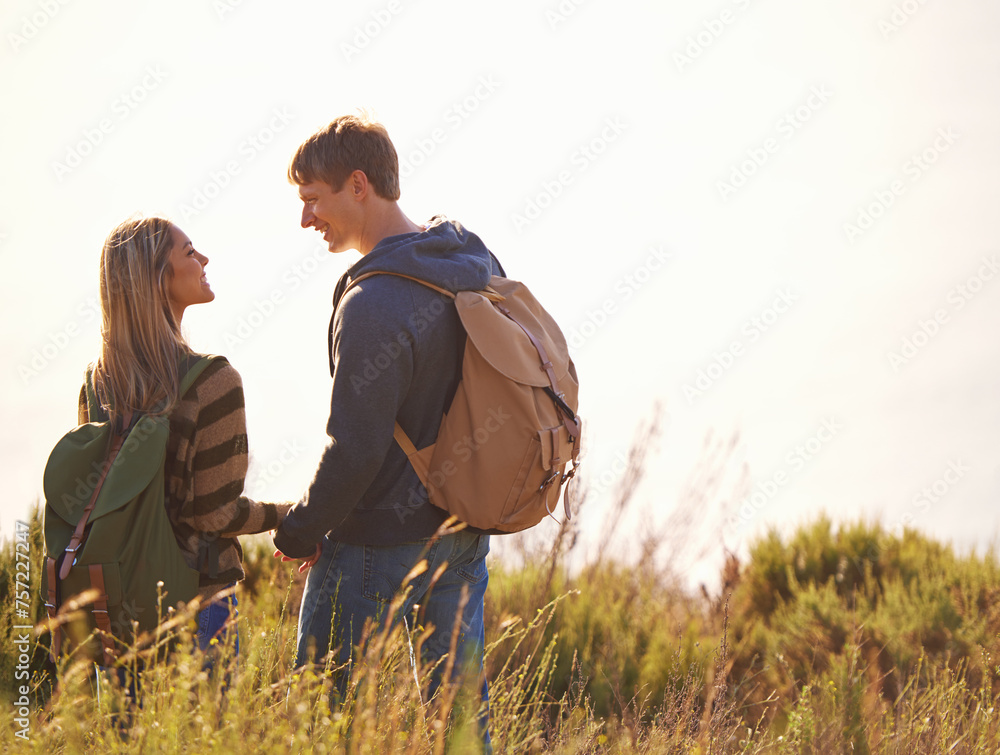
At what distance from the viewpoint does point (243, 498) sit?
7.67ft

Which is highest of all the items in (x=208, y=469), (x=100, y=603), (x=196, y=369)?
(x=196, y=369)

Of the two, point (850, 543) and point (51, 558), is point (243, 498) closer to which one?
point (51, 558)

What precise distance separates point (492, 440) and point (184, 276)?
39.4 inches

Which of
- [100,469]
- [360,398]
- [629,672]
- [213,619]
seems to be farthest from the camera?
[629,672]

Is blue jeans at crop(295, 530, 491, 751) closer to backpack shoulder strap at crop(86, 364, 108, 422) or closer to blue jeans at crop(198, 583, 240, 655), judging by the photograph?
blue jeans at crop(198, 583, 240, 655)

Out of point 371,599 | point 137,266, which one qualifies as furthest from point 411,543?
point 137,266

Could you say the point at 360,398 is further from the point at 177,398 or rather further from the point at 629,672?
the point at 629,672

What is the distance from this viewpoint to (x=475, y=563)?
2.42 m

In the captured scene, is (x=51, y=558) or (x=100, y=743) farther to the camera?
(x=51, y=558)

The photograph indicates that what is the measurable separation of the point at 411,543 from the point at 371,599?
0.59 feet

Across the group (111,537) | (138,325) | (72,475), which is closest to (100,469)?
(72,475)

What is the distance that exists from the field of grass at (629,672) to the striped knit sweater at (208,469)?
0.76ft

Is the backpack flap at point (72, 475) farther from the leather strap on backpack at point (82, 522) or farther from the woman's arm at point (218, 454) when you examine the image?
the woman's arm at point (218, 454)

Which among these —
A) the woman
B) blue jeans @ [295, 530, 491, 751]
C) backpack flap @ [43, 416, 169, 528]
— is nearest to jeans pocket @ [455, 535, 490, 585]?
blue jeans @ [295, 530, 491, 751]
